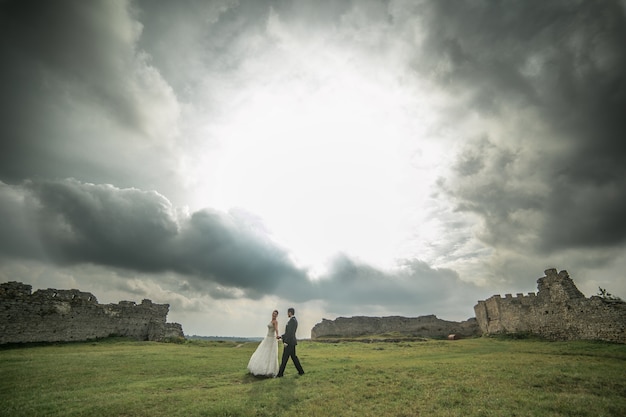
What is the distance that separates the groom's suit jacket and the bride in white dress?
599 mm

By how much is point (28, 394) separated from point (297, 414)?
10.5 metres

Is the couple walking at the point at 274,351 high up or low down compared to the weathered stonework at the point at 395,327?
up

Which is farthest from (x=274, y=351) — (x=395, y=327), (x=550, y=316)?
(x=395, y=327)

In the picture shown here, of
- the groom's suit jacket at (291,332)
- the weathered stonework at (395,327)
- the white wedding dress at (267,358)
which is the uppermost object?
the groom's suit jacket at (291,332)

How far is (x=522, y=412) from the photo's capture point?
7980 millimetres

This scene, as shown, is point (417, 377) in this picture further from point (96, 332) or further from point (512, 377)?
point (96, 332)

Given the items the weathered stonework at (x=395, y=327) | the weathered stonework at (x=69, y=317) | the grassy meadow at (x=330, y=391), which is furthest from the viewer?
the weathered stonework at (x=395, y=327)

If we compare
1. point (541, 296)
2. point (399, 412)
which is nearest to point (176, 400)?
point (399, 412)

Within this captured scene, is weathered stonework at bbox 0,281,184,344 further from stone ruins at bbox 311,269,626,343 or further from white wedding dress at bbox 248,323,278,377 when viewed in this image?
stone ruins at bbox 311,269,626,343

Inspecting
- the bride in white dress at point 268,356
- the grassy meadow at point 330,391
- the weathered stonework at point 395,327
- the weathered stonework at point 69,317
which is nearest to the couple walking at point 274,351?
the bride in white dress at point 268,356

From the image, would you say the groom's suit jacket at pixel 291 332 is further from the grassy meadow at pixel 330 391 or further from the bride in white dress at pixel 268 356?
the grassy meadow at pixel 330 391

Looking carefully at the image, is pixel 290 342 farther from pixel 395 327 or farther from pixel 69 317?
pixel 395 327

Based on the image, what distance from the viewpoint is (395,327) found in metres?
61.2

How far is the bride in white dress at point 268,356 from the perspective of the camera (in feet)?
44.2
